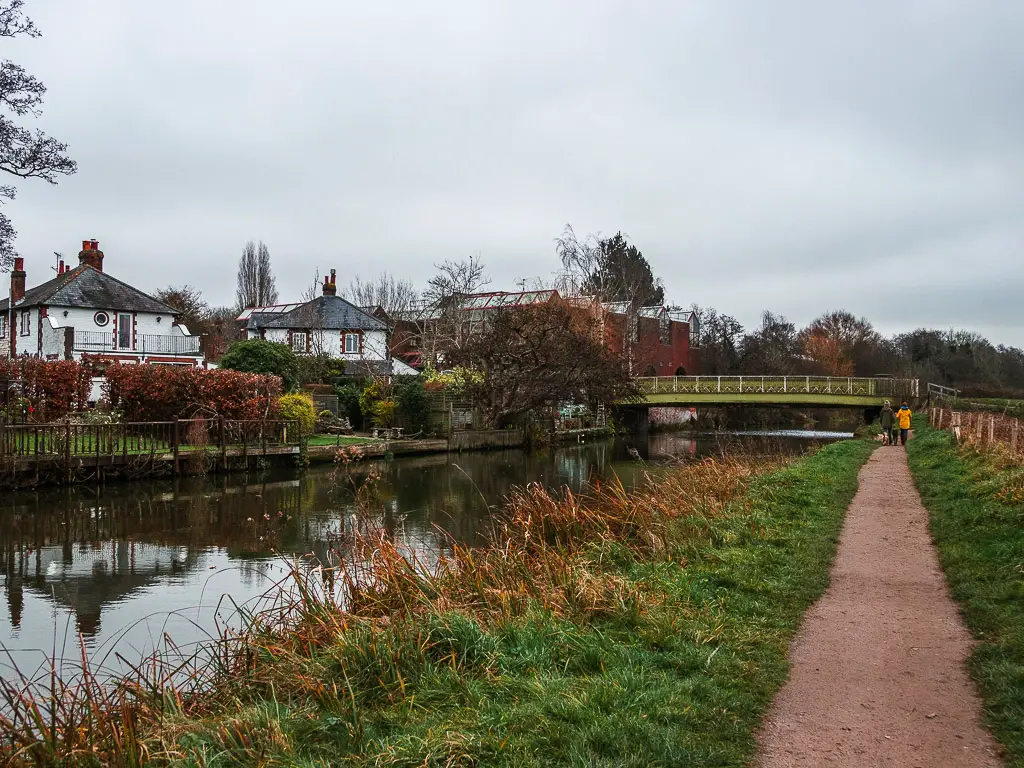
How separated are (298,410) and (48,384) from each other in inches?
326

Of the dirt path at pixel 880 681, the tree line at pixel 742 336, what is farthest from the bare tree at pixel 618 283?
the dirt path at pixel 880 681

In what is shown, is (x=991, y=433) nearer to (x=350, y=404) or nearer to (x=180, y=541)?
(x=180, y=541)

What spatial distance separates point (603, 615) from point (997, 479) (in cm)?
918

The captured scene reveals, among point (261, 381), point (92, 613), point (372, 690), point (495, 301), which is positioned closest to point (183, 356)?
point (261, 381)

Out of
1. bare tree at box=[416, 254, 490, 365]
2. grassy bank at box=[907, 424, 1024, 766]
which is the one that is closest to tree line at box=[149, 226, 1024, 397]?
bare tree at box=[416, 254, 490, 365]

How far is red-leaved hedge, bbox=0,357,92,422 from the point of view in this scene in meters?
26.2

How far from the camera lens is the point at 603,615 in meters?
7.58

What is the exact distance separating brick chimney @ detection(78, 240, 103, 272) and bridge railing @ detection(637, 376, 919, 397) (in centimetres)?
3024

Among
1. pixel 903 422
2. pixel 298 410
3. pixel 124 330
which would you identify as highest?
pixel 124 330

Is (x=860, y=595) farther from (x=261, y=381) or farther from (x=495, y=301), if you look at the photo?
(x=495, y=301)

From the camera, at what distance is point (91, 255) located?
157 ft

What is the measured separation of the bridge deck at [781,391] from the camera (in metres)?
47.5

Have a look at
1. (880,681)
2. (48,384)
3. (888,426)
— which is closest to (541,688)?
(880,681)

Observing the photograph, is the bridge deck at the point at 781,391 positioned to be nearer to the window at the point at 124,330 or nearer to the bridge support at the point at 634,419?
the bridge support at the point at 634,419
